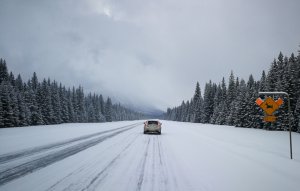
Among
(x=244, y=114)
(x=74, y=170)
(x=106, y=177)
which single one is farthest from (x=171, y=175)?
(x=244, y=114)

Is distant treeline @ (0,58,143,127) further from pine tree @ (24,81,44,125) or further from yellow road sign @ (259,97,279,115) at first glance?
yellow road sign @ (259,97,279,115)

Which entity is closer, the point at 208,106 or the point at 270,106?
the point at 270,106

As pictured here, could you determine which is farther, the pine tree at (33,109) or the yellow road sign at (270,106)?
the pine tree at (33,109)

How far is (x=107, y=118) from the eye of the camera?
123188 millimetres

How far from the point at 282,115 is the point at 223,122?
26471 mm

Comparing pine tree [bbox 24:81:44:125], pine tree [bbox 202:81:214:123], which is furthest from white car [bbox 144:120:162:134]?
pine tree [bbox 202:81:214:123]

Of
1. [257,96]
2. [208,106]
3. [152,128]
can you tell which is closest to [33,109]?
[152,128]

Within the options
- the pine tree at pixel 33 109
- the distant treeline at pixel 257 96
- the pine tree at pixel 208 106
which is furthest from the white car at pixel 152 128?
the pine tree at pixel 208 106

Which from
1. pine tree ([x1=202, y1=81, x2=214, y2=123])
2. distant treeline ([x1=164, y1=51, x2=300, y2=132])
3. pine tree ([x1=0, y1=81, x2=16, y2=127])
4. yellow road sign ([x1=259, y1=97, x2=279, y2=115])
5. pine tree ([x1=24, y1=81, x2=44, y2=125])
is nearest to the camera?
yellow road sign ([x1=259, y1=97, x2=279, y2=115])

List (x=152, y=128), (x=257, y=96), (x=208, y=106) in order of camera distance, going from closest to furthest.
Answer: (x=152, y=128) → (x=257, y=96) → (x=208, y=106)

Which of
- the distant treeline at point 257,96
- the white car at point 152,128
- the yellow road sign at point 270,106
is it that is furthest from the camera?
the distant treeline at point 257,96

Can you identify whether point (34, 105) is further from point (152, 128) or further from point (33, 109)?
point (152, 128)

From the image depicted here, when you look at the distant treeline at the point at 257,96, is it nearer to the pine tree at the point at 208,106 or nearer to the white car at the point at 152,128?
the pine tree at the point at 208,106

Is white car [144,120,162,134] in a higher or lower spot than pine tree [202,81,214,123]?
lower
